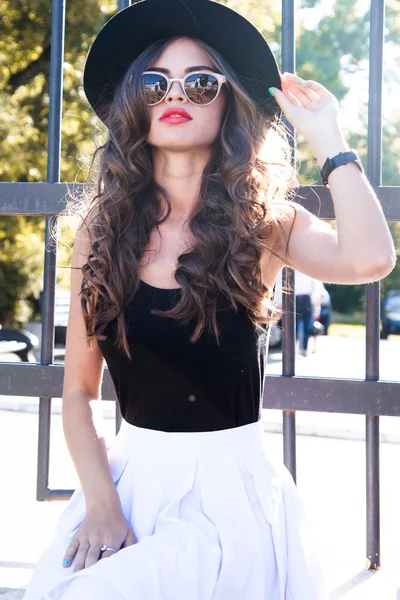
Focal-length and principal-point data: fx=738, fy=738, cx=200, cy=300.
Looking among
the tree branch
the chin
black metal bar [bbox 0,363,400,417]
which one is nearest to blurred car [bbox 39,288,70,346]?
the tree branch

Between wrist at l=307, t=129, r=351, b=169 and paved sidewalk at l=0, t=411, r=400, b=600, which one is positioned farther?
paved sidewalk at l=0, t=411, r=400, b=600

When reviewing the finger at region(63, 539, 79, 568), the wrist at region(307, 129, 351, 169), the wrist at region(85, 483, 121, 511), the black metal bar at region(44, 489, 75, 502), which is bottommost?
the black metal bar at region(44, 489, 75, 502)

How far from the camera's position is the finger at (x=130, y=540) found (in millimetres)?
1815

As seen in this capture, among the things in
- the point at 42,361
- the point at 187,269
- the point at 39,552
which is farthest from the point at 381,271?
the point at 39,552

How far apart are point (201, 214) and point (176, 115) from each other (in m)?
0.30

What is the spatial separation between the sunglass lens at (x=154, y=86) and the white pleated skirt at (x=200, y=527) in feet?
3.01

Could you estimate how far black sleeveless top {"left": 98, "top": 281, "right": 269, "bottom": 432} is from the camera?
195 cm

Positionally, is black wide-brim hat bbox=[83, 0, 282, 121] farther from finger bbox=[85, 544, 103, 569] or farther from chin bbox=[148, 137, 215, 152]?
finger bbox=[85, 544, 103, 569]

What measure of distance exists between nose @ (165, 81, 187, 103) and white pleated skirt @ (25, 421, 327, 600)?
3.00 ft

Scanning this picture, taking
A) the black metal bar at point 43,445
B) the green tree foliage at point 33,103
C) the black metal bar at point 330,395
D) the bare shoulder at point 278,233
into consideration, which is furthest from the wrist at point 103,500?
the green tree foliage at point 33,103

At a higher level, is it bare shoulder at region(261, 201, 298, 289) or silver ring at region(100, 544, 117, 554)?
bare shoulder at region(261, 201, 298, 289)

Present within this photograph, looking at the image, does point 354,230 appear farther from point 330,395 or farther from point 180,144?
point 330,395

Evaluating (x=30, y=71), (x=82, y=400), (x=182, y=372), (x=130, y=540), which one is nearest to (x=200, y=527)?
(x=130, y=540)

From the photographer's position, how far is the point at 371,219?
189cm
